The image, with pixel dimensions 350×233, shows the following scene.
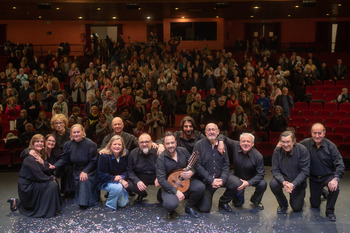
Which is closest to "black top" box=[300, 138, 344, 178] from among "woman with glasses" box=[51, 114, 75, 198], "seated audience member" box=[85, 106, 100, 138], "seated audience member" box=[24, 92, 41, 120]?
"woman with glasses" box=[51, 114, 75, 198]

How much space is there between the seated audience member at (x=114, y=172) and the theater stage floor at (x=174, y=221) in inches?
5.8

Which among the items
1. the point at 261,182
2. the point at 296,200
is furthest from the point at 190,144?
the point at 296,200

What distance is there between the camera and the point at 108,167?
607 centimetres

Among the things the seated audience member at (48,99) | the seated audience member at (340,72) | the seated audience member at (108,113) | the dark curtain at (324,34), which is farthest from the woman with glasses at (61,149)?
the dark curtain at (324,34)

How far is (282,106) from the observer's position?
398 inches

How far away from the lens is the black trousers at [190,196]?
18.3ft

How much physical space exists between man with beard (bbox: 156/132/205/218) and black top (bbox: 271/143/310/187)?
106 cm

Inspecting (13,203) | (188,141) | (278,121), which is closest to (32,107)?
(13,203)

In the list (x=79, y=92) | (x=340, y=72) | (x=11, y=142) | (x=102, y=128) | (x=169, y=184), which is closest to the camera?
(x=169, y=184)

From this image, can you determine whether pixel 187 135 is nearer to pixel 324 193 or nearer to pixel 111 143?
pixel 111 143

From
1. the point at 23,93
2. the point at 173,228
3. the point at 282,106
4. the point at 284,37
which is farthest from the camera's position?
the point at 284,37

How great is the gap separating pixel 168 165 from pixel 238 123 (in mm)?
3549

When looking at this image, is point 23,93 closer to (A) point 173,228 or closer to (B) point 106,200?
(B) point 106,200

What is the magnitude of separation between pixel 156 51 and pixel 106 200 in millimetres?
8745
